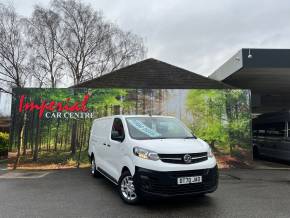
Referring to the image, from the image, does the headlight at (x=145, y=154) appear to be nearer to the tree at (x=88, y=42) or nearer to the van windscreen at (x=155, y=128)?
the van windscreen at (x=155, y=128)

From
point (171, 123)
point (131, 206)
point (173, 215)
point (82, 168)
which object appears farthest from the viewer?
point (82, 168)

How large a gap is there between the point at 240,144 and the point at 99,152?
6.60 metres

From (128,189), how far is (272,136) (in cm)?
1113

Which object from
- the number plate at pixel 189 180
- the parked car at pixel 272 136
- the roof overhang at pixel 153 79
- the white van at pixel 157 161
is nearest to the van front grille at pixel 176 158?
the white van at pixel 157 161

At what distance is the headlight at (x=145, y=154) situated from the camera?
596 cm

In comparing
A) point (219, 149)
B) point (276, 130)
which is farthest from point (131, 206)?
point (276, 130)

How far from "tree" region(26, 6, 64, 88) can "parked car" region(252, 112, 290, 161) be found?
19098mm

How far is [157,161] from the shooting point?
591cm

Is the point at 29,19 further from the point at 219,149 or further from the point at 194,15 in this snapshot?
the point at 219,149

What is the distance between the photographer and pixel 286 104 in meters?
26.7

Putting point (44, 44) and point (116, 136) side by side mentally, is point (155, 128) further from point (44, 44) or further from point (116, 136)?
point (44, 44)

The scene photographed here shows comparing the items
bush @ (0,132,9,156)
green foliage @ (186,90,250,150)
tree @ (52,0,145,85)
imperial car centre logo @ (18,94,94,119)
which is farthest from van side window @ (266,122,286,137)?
tree @ (52,0,145,85)

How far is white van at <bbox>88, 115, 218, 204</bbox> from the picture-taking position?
5844 mm

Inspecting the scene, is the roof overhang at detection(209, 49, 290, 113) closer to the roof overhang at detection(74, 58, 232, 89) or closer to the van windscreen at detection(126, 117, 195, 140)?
the roof overhang at detection(74, 58, 232, 89)
